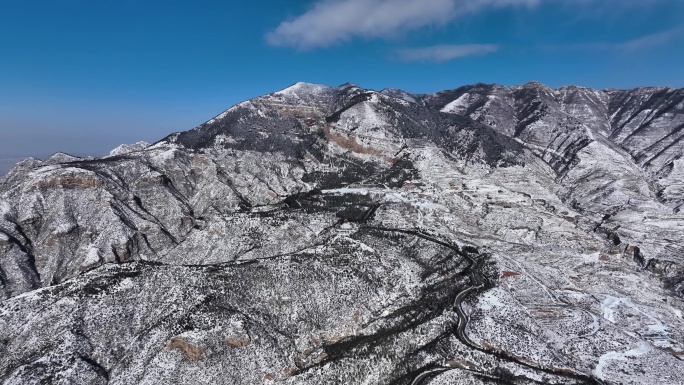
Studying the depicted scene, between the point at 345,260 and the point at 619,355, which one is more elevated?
the point at 345,260

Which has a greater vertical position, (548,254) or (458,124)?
(458,124)

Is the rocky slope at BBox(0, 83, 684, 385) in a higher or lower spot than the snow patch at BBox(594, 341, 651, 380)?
higher

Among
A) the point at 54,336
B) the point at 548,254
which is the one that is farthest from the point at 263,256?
the point at 548,254

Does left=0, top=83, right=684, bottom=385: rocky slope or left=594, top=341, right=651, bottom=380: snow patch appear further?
left=594, top=341, right=651, bottom=380: snow patch

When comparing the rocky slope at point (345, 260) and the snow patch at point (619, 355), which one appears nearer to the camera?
the rocky slope at point (345, 260)

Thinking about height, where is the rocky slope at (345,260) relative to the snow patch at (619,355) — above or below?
above

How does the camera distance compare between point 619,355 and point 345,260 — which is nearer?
point 619,355

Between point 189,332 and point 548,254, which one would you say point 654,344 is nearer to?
point 548,254

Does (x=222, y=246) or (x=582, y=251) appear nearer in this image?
(x=222, y=246)
